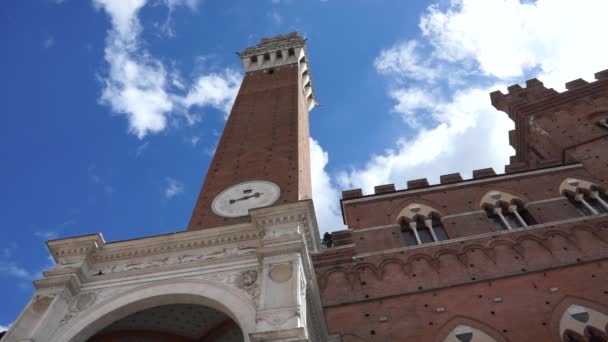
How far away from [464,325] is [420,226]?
12.8 ft

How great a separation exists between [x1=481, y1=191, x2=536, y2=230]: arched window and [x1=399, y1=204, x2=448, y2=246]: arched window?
154cm

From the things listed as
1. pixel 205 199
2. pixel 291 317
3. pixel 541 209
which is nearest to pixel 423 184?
pixel 541 209

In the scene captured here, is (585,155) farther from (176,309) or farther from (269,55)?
(269,55)

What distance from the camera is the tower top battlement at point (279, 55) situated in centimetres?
2647

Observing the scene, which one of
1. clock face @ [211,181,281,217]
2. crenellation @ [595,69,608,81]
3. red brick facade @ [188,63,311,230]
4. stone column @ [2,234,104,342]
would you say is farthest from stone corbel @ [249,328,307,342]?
crenellation @ [595,69,608,81]

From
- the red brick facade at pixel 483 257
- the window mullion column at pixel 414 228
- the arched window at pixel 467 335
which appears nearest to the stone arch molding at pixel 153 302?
the red brick facade at pixel 483 257

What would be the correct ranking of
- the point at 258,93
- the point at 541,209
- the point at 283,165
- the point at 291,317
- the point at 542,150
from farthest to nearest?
the point at 258,93, the point at 542,150, the point at 283,165, the point at 541,209, the point at 291,317

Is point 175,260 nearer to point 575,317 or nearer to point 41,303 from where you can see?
point 41,303

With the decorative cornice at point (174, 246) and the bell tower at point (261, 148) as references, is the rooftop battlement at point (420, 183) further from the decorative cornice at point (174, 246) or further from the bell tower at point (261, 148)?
the decorative cornice at point (174, 246)

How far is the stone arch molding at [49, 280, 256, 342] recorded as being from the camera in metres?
8.91

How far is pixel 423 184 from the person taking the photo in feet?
52.7

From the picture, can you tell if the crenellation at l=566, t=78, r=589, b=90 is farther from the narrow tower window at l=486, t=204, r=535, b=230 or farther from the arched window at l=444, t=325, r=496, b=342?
the arched window at l=444, t=325, r=496, b=342

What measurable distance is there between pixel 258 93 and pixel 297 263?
587 inches

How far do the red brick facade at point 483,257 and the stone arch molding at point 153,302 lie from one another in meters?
3.24
